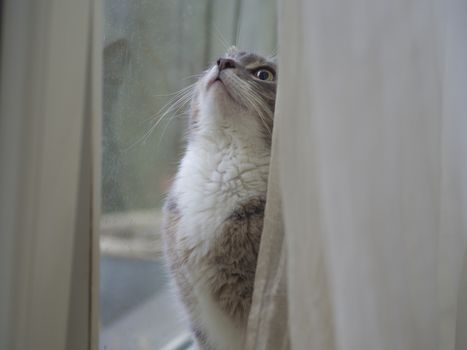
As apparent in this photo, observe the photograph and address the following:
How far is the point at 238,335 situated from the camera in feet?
2.61

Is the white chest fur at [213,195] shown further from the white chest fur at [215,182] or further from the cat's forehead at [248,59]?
the cat's forehead at [248,59]

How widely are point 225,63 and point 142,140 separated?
0.25 meters

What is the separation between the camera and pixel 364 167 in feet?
1.55

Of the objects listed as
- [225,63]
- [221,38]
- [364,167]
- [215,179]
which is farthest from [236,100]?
[364,167]

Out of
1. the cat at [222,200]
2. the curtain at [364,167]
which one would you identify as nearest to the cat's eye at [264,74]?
the cat at [222,200]

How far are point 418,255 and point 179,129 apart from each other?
0.75m

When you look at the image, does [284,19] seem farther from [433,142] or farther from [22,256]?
[22,256]

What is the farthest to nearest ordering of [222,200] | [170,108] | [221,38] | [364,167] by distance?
[221,38]
[170,108]
[222,200]
[364,167]

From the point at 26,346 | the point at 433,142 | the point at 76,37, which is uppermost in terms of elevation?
the point at 76,37

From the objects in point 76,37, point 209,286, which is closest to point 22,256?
point 76,37

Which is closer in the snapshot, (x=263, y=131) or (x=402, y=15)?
(x=402, y=15)

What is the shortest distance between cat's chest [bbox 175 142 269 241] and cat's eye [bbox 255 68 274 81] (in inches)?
8.4

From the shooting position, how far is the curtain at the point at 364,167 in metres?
0.46

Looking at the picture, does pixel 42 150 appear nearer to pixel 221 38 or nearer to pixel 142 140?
pixel 142 140
